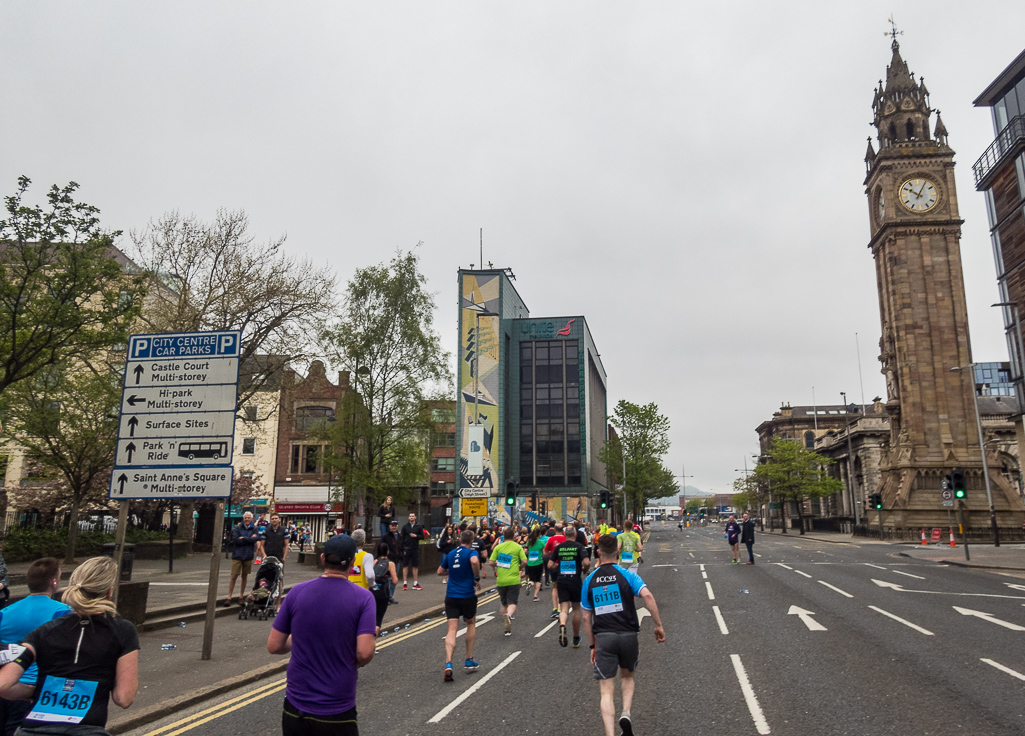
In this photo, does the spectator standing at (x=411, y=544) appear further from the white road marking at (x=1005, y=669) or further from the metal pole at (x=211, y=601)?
the white road marking at (x=1005, y=669)

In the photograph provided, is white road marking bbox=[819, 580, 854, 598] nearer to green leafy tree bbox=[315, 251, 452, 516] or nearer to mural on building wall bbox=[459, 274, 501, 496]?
green leafy tree bbox=[315, 251, 452, 516]

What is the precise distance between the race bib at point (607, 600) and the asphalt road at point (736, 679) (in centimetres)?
137

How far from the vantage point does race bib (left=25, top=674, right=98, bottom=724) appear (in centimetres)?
355

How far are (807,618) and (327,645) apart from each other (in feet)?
39.8

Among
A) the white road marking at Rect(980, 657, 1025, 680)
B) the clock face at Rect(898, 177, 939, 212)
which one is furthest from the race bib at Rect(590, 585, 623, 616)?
the clock face at Rect(898, 177, 939, 212)

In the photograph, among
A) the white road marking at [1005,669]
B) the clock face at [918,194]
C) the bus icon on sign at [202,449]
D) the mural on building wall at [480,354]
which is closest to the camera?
the white road marking at [1005,669]

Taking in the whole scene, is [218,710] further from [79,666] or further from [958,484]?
[958,484]

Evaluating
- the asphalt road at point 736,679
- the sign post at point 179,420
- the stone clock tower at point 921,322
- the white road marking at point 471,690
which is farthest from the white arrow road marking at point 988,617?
the stone clock tower at point 921,322

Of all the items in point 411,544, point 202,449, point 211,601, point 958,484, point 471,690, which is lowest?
point 471,690

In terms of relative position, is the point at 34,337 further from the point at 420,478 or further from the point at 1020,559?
the point at 1020,559

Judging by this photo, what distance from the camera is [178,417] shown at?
11156 millimetres

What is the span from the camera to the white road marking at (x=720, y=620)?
12.5 meters

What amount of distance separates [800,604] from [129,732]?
1366 centimetres

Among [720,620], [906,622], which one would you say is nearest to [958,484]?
[906,622]
